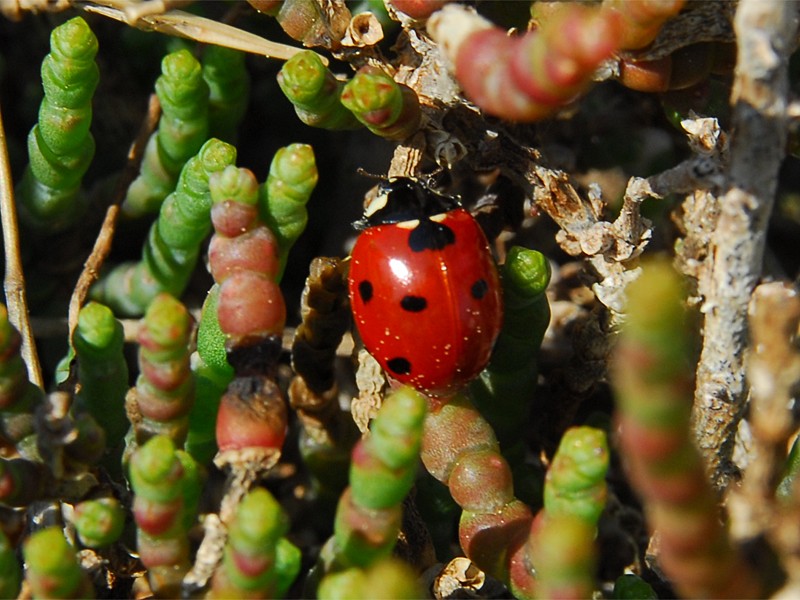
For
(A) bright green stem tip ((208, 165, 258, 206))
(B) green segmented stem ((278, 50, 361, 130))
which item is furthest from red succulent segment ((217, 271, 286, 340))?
(B) green segmented stem ((278, 50, 361, 130))

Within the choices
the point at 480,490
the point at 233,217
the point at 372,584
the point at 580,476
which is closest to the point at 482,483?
the point at 480,490

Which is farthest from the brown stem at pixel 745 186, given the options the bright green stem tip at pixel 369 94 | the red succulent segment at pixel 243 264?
the red succulent segment at pixel 243 264

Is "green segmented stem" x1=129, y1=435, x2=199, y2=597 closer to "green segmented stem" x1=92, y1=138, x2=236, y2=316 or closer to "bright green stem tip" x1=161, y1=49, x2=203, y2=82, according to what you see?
"green segmented stem" x1=92, y1=138, x2=236, y2=316

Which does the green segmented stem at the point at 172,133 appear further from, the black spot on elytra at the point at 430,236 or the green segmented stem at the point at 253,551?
the green segmented stem at the point at 253,551

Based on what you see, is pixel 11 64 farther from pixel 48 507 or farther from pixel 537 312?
pixel 537 312

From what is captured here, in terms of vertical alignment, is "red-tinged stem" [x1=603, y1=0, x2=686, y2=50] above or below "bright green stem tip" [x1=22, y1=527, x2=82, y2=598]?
above

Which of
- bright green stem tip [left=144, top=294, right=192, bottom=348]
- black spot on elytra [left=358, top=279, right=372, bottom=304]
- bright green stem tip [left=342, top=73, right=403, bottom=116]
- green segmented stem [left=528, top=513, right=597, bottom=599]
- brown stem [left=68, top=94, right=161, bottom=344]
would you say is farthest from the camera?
brown stem [left=68, top=94, right=161, bottom=344]
